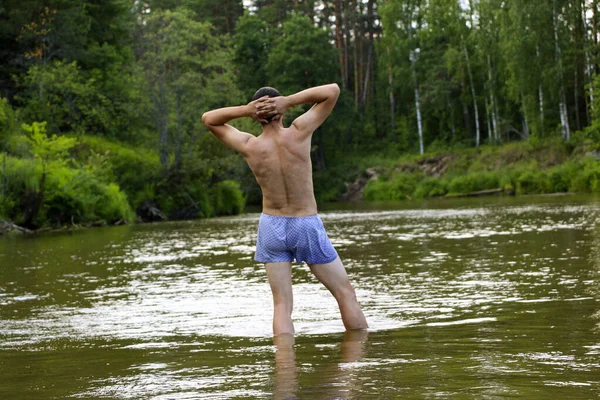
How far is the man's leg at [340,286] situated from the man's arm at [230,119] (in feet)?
3.62

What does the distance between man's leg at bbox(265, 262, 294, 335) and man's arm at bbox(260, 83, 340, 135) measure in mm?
1062

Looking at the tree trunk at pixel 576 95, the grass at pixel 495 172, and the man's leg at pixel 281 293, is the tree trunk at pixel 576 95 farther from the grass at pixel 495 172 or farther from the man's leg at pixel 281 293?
the man's leg at pixel 281 293

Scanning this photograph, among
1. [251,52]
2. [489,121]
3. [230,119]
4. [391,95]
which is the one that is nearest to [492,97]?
[489,121]

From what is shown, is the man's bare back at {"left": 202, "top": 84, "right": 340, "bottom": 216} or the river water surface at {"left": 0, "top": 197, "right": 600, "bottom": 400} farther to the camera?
the man's bare back at {"left": 202, "top": 84, "right": 340, "bottom": 216}

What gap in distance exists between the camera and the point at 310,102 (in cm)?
734

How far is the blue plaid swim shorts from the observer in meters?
7.33

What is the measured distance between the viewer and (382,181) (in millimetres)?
65188

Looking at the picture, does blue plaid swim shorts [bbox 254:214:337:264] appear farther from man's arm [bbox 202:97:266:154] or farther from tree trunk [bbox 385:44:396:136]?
tree trunk [bbox 385:44:396:136]

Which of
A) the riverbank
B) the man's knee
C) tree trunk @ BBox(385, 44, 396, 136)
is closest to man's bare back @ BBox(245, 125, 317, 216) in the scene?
the man's knee

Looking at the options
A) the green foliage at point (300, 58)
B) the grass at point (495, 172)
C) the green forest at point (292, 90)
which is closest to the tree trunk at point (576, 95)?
the green forest at point (292, 90)

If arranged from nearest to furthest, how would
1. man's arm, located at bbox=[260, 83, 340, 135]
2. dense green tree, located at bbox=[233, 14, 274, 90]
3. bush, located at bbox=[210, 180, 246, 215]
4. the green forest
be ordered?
man's arm, located at bbox=[260, 83, 340, 135] → the green forest → bush, located at bbox=[210, 180, 246, 215] → dense green tree, located at bbox=[233, 14, 274, 90]

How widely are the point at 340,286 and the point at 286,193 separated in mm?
834

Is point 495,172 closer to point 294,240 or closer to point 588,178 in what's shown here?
point 588,178

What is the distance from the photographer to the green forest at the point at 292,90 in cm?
4081
